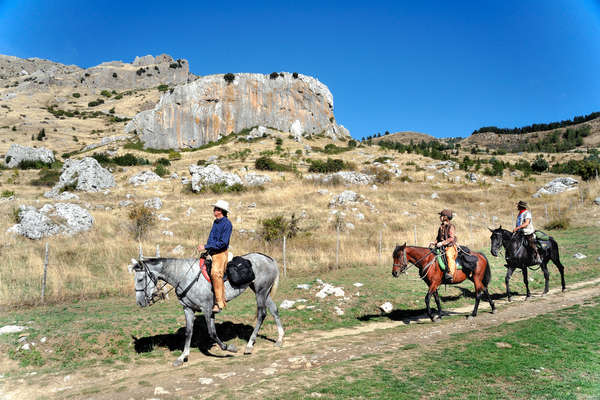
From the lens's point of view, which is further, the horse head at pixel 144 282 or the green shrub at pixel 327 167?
the green shrub at pixel 327 167

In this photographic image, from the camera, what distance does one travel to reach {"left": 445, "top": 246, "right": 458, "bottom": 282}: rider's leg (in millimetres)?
9648

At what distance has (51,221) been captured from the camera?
61.0 ft

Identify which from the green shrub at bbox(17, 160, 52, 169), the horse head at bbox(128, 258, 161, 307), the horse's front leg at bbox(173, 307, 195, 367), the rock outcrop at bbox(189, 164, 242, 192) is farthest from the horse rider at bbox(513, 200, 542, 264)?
the green shrub at bbox(17, 160, 52, 169)

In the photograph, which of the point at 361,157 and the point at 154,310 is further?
the point at 361,157

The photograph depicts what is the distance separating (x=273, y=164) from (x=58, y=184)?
76.9 feet

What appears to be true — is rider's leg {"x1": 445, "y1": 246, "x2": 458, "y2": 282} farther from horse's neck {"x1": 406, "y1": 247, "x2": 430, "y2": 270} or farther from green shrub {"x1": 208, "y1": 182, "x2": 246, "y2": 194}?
green shrub {"x1": 208, "y1": 182, "x2": 246, "y2": 194}

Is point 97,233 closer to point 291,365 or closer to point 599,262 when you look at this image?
point 291,365

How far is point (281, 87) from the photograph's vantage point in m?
72.4

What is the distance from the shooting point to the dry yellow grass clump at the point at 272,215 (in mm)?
13625

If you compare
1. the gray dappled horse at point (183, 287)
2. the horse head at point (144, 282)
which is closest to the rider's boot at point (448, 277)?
the gray dappled horse at point (183, 287)

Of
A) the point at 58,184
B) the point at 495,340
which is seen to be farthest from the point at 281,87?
the point at 495,340

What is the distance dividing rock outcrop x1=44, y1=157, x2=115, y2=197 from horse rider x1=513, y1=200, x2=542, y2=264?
3464 cm

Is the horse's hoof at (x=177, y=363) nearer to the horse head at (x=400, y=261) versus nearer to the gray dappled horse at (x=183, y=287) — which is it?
the gray dappled horse at (x=183, y=287)

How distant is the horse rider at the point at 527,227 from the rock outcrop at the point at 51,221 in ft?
70.9
